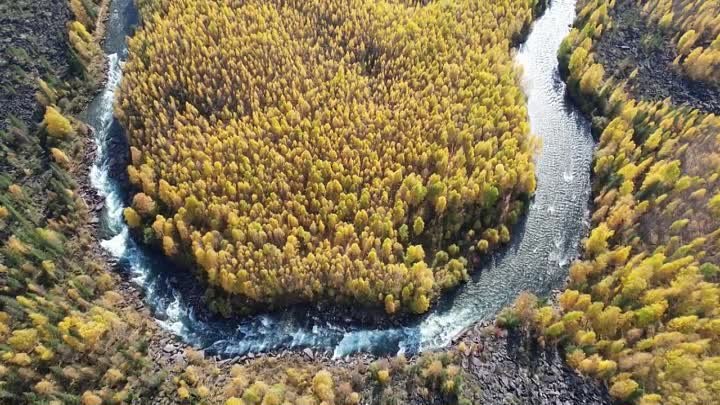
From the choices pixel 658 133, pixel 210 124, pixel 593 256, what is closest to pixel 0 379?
pixel 210 124

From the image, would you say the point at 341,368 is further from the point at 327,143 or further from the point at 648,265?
the point at 648,265

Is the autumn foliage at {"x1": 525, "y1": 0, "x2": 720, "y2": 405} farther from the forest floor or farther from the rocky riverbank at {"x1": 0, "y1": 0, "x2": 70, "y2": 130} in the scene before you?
the rocky riverbank at {"x1": 0, "y1": 0, "x2": 70, "y2": 130}

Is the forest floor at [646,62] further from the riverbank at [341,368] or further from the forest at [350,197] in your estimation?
the riverbank at [341,368]

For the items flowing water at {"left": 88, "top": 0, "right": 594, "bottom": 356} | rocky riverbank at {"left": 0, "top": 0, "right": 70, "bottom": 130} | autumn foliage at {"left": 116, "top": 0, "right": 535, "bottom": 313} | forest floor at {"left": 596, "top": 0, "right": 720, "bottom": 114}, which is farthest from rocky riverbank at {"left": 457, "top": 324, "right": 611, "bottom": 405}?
rocky riverbank at {"left": 0, "top": 0, "right": 70, "bottom": 130}

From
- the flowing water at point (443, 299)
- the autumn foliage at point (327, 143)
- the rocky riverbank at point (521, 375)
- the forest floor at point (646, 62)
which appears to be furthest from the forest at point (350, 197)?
the flowing water at point (443, 299)

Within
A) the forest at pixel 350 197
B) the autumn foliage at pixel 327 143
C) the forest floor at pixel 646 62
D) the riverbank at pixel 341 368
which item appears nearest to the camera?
the riverbank at pixel 341 368
